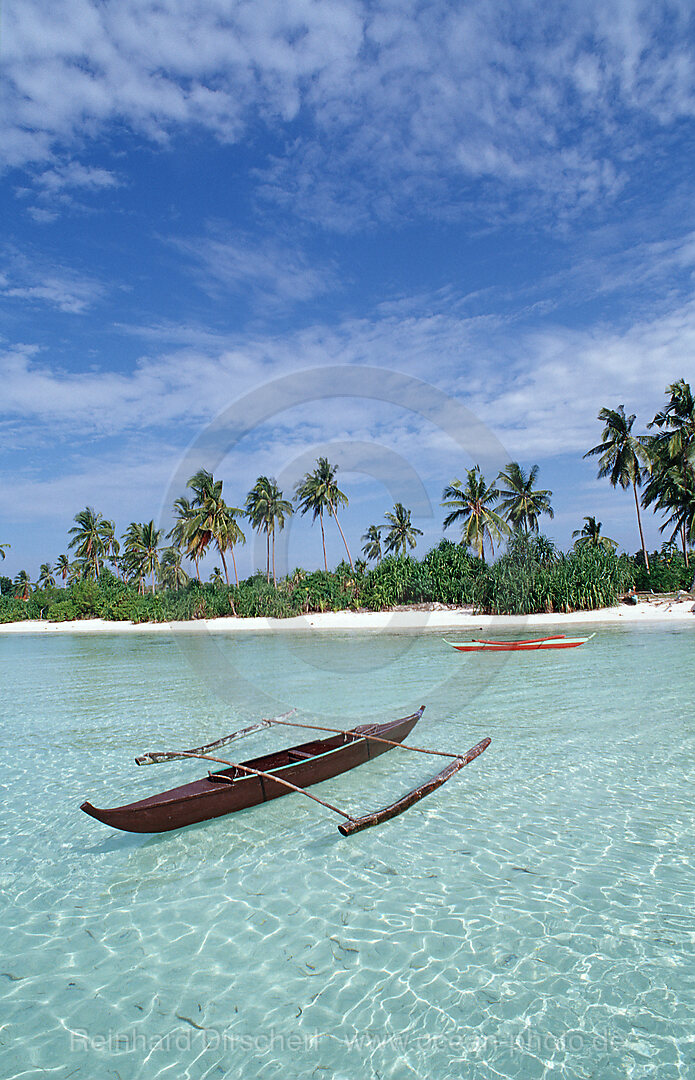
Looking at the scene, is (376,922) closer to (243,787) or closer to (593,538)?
(243,787)

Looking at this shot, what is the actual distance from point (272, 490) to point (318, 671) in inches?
1541

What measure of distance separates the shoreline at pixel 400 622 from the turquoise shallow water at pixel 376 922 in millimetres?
21981

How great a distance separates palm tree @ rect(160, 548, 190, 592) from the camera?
59312 mm

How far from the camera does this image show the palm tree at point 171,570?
2335 inches

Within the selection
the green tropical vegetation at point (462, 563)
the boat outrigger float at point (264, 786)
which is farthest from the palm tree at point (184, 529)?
the boat outrigger float at point (264, 786)

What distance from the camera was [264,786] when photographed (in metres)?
7.11

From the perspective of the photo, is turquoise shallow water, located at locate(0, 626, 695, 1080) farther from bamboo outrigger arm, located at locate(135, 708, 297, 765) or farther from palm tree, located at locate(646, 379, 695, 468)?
palm tree, located at locate(646, 379, 695, 468)

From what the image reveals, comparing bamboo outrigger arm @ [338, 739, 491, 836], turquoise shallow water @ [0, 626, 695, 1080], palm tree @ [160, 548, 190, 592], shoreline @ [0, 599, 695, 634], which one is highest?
palm tree @ [160, 548, 190, 592]

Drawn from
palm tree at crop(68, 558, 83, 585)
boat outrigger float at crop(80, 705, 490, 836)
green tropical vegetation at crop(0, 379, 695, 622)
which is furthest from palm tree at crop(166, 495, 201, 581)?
boat outrigger float at crop(80, 705, 490, 836)

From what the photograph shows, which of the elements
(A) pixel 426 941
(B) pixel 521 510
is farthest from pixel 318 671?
(B) pixel 521 510

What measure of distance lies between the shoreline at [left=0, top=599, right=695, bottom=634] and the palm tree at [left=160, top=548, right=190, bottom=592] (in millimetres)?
9742

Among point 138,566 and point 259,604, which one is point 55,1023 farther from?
point 138,566

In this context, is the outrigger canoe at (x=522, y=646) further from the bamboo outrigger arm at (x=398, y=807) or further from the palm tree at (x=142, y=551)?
the palm tree at (x=142, y=551)

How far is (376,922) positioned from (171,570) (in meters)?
63.1
